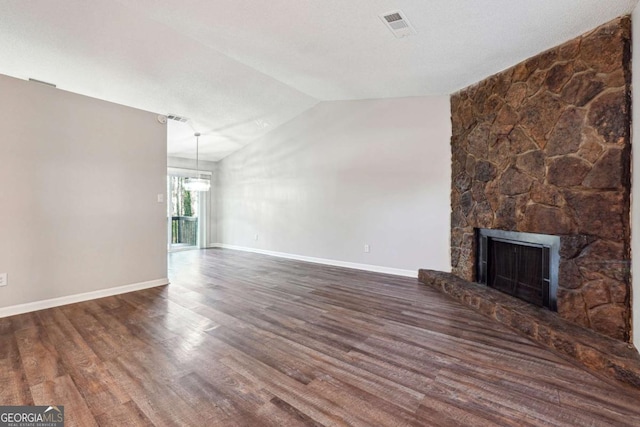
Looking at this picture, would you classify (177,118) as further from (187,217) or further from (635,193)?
(635,193)

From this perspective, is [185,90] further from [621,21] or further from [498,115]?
[621,21]

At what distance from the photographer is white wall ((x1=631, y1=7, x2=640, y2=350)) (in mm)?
2088

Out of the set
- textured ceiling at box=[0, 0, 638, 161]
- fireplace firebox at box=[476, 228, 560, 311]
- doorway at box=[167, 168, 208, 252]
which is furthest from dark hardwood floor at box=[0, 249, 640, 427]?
doorway at box=[167, 168, 208, 252]

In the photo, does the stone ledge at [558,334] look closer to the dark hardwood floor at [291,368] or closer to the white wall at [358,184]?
the dark hardwood floor at [291,368]

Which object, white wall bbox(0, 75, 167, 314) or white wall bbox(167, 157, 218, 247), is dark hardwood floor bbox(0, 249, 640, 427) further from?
white wall bbox(167, 157, 218, 247)

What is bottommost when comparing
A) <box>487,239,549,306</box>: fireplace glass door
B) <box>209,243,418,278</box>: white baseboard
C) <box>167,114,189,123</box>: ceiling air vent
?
<box>209,243,418,278</box>: white baseboard

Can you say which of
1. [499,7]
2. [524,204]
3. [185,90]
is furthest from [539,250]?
[185,90]

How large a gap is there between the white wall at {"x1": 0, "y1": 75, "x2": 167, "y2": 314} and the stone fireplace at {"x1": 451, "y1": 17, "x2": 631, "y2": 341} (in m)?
4.52

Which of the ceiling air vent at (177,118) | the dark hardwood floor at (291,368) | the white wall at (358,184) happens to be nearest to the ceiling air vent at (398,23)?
the white wall at (358,184)

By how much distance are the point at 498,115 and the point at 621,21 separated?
118 cm

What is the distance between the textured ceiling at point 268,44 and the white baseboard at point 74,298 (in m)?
2.77

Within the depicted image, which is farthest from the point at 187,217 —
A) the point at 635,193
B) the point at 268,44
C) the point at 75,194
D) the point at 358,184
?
the point at 635,193

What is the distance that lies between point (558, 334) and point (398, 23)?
2.96 m

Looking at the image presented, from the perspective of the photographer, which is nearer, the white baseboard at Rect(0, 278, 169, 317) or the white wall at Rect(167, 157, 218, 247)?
the white baseboard at Rect(0, 278, 169, 317)
